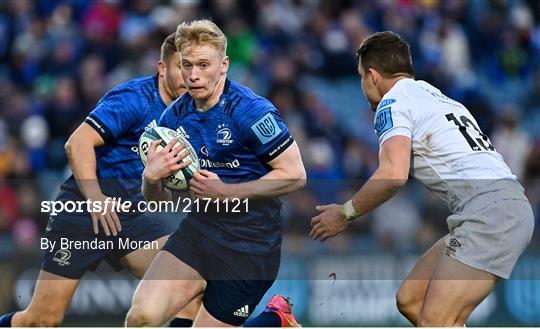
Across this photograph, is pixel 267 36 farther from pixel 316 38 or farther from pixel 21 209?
pixel 21 209

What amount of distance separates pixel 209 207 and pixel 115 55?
808 centimetres

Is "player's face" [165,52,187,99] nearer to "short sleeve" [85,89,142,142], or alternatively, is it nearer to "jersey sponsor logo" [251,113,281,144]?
"short sleeve" [85,89,142,142]

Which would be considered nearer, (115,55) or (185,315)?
(185,315)

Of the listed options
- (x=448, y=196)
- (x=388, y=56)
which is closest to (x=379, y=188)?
(x=448, y=196)

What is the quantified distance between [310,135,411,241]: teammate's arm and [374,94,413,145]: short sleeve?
0.04 meters

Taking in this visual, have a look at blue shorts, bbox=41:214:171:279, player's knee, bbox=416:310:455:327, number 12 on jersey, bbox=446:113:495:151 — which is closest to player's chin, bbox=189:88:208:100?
blue shorts, bbox=41:214:171:279

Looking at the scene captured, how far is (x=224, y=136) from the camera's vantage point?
7176 mm

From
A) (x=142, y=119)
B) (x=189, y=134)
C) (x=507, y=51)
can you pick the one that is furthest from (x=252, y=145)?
(x=507, y=51)

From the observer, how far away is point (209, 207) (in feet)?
23.7

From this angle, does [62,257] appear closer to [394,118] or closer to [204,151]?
[204,151]

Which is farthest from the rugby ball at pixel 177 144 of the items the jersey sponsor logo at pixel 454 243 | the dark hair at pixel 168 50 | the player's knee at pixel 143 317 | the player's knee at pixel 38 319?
the jersey sponsor logo at pixel 454 243

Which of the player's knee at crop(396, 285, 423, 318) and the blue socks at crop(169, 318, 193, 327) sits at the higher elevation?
the player's knee at crop(396, 285, 423, 318)

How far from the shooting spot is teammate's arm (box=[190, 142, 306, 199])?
708 centimetres

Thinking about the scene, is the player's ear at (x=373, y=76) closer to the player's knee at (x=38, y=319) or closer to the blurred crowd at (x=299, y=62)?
the player's knee at (x=38, y=319)
